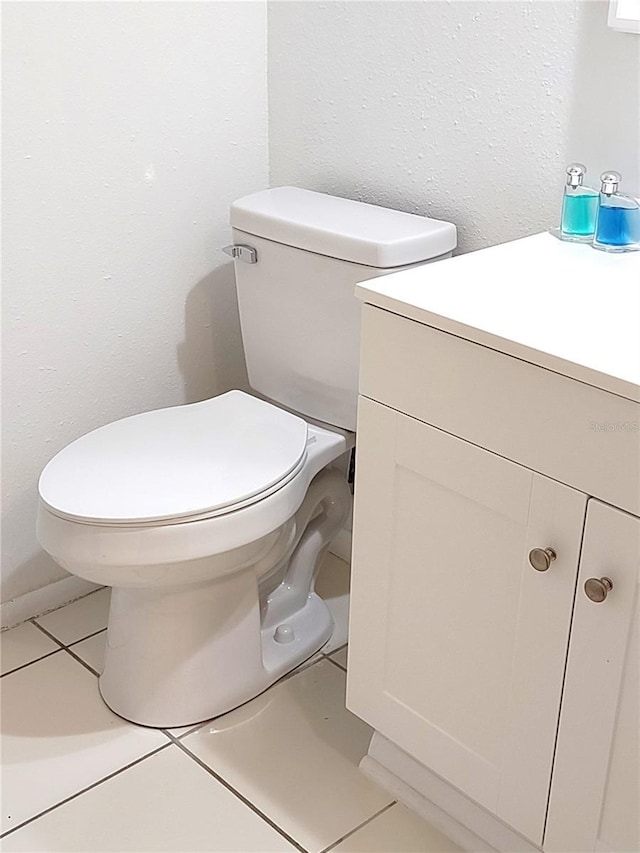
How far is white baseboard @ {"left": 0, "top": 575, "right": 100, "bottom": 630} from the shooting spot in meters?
1.87

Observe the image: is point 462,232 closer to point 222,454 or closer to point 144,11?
point 222,454

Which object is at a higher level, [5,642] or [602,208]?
[602,208]

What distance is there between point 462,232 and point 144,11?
0.64 m

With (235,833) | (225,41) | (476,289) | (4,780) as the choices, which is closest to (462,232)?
(476,289)

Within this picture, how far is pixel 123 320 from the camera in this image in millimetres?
1849

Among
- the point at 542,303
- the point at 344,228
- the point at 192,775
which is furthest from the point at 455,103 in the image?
the point at 192,775

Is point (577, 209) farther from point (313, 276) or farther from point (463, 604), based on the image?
point (463, 604)

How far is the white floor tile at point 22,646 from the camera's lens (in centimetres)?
179

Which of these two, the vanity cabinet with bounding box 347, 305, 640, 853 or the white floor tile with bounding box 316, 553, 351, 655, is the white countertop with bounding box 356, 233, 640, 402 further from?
the white floor tile with bounding box 316, 553, 351, 655

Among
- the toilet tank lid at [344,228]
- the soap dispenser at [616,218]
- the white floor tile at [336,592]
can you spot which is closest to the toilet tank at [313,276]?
the toilet tank lid at [344,228]

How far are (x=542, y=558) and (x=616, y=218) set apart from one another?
0.52m

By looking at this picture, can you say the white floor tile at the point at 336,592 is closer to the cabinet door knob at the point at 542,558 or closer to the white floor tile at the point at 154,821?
the white floor tile at the point at 154,821

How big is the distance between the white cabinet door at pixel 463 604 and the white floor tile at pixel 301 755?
6.7 inches

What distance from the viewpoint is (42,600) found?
1913 mm
